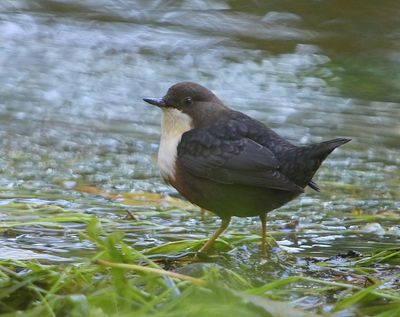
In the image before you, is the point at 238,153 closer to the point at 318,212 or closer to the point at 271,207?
the point at 271,207

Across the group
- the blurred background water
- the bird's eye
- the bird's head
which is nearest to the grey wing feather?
the bird's head

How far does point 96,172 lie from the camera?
244 inches

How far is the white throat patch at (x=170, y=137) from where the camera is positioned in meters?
4.48

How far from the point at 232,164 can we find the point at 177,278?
1348 mm

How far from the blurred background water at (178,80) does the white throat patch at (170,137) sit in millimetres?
319

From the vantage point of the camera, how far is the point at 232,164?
4.32 metres

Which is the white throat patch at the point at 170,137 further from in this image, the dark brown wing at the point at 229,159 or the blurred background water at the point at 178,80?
the blurred background water at the point at 178,80

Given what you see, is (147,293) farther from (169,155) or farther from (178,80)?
(178,80)

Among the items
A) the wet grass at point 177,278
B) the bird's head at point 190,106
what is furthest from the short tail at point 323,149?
the bird's head at point 190,106

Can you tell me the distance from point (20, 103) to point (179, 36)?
8.28ft

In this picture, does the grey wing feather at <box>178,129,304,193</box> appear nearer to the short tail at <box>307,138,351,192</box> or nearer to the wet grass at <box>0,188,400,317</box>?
the short tail at <box>307,138,351,192</box>

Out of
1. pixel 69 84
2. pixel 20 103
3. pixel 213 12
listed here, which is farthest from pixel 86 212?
pixel 213 12

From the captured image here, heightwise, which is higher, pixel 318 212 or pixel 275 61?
pixel 275 61

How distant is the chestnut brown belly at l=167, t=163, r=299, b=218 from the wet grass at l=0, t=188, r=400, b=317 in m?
0.12
